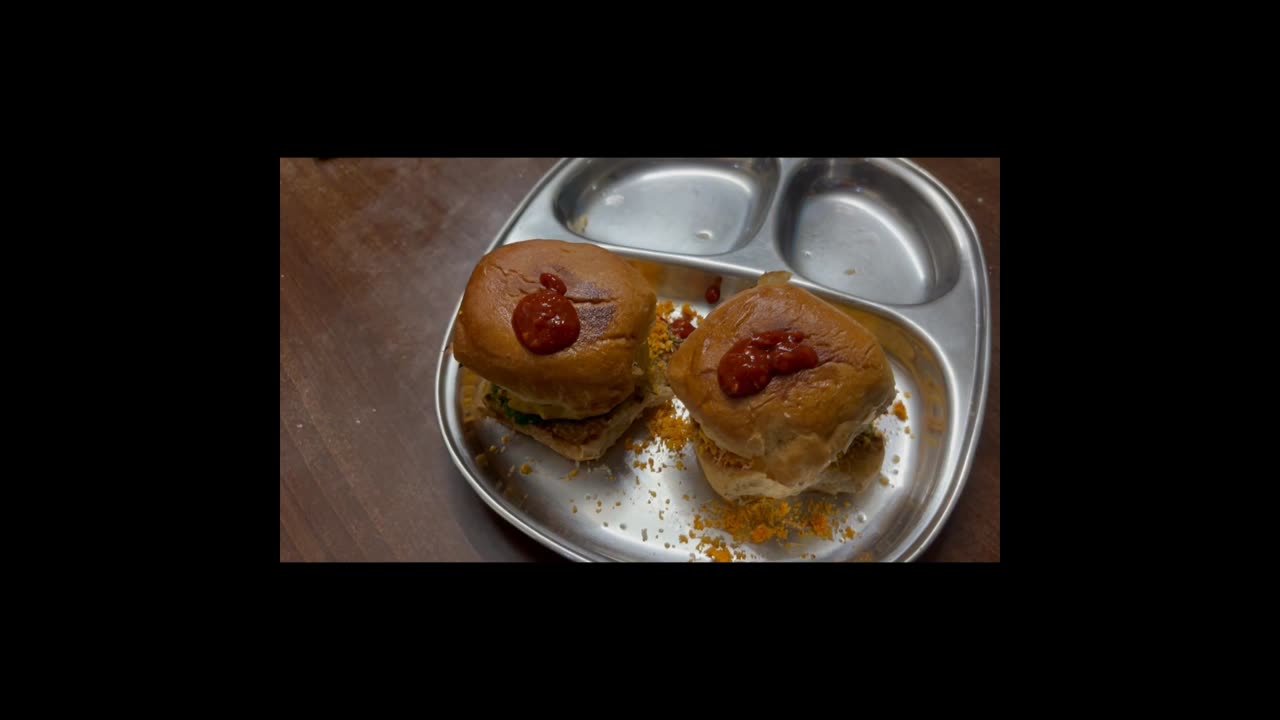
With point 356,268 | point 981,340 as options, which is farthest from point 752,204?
point 356,268

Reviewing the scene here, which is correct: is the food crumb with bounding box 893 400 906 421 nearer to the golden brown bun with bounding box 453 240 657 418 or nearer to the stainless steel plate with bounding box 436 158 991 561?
the stainless steel plate with bounding box 436 158 991 561

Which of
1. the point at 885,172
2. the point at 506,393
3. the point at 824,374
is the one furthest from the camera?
the point at 885,172

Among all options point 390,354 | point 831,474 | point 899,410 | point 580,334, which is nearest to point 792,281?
point 899,410

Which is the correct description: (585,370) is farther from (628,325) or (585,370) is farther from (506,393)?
(506,393)

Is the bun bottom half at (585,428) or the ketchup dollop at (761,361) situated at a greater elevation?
the ketchup dollop at (761,361)

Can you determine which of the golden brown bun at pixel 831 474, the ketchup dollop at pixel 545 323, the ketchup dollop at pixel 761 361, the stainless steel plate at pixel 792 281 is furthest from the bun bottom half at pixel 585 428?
the ketchup dollop at pixel 761 361

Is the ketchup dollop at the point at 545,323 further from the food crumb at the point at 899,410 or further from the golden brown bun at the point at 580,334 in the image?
the food crumb at the point at 899,410

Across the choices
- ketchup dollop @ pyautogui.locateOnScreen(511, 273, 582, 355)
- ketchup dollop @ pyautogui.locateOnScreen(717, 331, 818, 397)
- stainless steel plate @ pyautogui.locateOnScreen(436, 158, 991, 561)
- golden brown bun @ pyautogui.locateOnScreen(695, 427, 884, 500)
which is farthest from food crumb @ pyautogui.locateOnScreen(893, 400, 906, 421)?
ketchup dollop @ pyautogui.locateOnScreen(511, 273, 582, 355)
